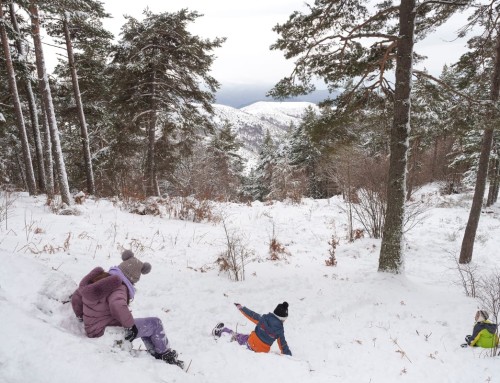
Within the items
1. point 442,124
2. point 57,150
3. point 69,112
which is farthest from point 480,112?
point 69,112

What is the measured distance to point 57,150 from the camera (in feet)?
31.8

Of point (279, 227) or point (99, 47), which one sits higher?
point (99, 47)

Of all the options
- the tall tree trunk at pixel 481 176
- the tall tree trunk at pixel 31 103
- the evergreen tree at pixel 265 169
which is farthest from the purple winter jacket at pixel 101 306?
the evergreen tree at pixel 265 169

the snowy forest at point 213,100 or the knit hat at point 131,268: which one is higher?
the snowy forest at point 213,100

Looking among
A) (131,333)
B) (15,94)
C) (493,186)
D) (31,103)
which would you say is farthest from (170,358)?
(493,186)

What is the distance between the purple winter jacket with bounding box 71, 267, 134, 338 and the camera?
3.04 metres

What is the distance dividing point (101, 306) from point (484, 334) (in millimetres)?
5329

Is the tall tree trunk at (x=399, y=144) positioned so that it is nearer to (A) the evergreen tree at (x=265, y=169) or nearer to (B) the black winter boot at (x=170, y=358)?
(B) the black winter boot at (x=170, y=358)

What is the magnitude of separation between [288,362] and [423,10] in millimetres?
7935

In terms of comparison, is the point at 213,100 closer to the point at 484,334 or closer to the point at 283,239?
the point at 283,239

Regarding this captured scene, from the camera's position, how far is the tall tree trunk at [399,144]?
646cm

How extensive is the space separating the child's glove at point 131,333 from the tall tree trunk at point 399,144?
589cm

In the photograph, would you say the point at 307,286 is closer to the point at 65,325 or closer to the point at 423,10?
the point at 65,325

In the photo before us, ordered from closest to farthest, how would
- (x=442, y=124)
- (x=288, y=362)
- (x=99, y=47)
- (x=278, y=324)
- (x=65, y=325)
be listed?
(x=65, y=325) → (x=288, y=362) → (x=278, y=324) → (x=442, y=124) → (x=99, y=47)
